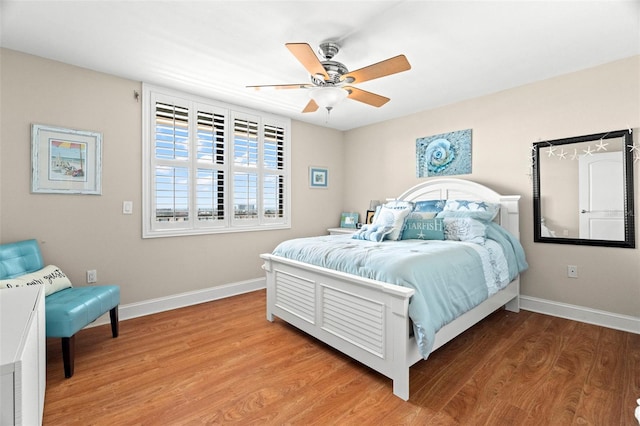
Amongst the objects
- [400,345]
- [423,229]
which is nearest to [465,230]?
[423,229]

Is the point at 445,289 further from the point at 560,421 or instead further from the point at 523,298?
the point at 523,298

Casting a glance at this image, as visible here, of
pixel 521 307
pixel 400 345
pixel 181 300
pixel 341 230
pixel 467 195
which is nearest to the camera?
pixel 400 345

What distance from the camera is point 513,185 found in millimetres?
3252

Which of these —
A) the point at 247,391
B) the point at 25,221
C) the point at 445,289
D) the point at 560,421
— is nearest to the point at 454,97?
the point at 445,289

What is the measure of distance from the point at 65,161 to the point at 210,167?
4.32 ft

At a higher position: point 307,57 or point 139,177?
point 307,57

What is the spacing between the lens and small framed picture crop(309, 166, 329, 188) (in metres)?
4.63

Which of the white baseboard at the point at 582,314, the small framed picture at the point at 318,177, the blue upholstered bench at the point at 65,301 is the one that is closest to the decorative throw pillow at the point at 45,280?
the blue upholstered bench at the point at 65,301

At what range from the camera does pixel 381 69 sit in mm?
2029

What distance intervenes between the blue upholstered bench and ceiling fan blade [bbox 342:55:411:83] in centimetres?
249

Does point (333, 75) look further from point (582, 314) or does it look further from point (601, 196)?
point (582, 314)

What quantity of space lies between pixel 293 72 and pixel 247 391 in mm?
2636

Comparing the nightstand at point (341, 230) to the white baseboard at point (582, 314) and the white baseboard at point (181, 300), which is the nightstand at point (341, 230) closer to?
the white baseboard at point (181, 300)

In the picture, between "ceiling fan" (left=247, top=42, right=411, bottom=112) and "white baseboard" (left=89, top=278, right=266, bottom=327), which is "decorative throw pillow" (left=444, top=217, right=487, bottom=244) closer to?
"ceiling fan" (left=247, top=42, right=411, bottom=112)
